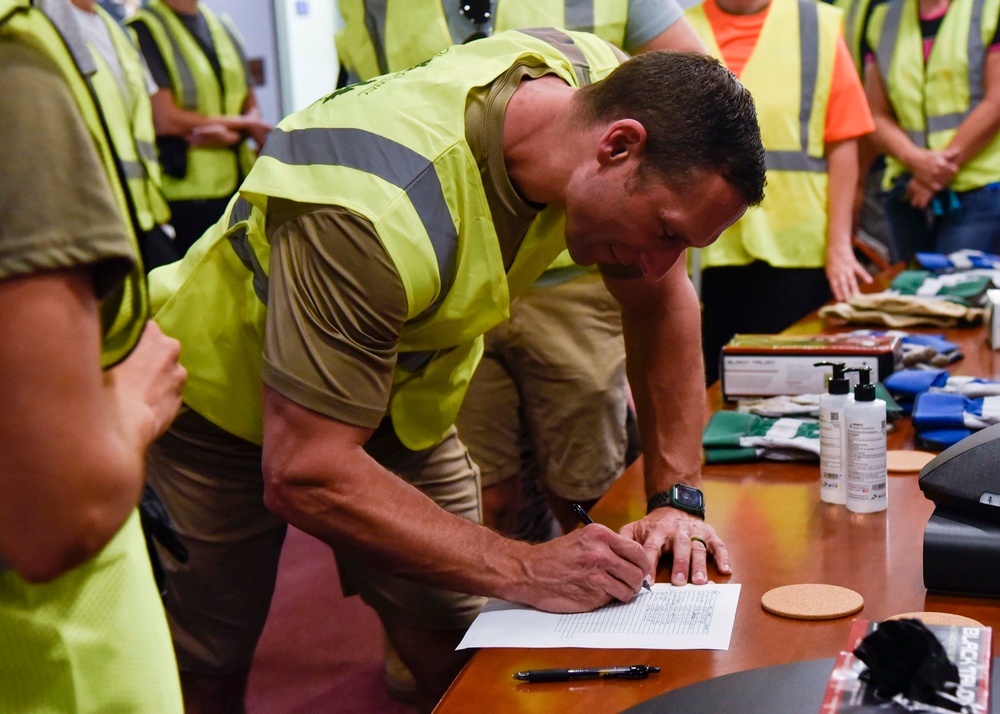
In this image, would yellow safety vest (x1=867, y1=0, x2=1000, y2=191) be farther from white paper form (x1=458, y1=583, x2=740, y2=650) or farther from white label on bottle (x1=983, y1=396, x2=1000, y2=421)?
white paper form (x1=458, y1=583, x2=740, y2=650)

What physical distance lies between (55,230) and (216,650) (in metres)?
1.21

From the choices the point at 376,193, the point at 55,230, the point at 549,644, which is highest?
the point at 55,230

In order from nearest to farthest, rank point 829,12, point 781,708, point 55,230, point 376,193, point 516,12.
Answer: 1. point 55,230
2. point 781,708
3. point 376,193
4. point 516,12
5. point 829,12

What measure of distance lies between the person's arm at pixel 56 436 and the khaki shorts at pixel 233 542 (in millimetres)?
909

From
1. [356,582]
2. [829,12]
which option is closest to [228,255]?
[356,582]

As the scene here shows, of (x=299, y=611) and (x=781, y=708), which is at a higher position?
(x=781, y=708)

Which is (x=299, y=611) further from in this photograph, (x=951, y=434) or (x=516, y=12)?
(x=951, y=434)

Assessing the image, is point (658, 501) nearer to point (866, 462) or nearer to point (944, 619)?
point (866, 462)

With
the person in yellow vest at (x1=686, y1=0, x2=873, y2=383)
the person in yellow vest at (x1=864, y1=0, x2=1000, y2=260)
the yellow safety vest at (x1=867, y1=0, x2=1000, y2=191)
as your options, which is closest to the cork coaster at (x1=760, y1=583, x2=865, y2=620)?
the person in yellow vest at (x1=686, y1=0, x2=873, y2=383)

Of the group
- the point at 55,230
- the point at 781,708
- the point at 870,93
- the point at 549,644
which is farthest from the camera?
the point at 870,93

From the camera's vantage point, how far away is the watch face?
1.45 meters

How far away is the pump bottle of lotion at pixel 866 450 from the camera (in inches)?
55.1

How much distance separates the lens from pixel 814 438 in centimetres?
171

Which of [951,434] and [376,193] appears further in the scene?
[951,434]
